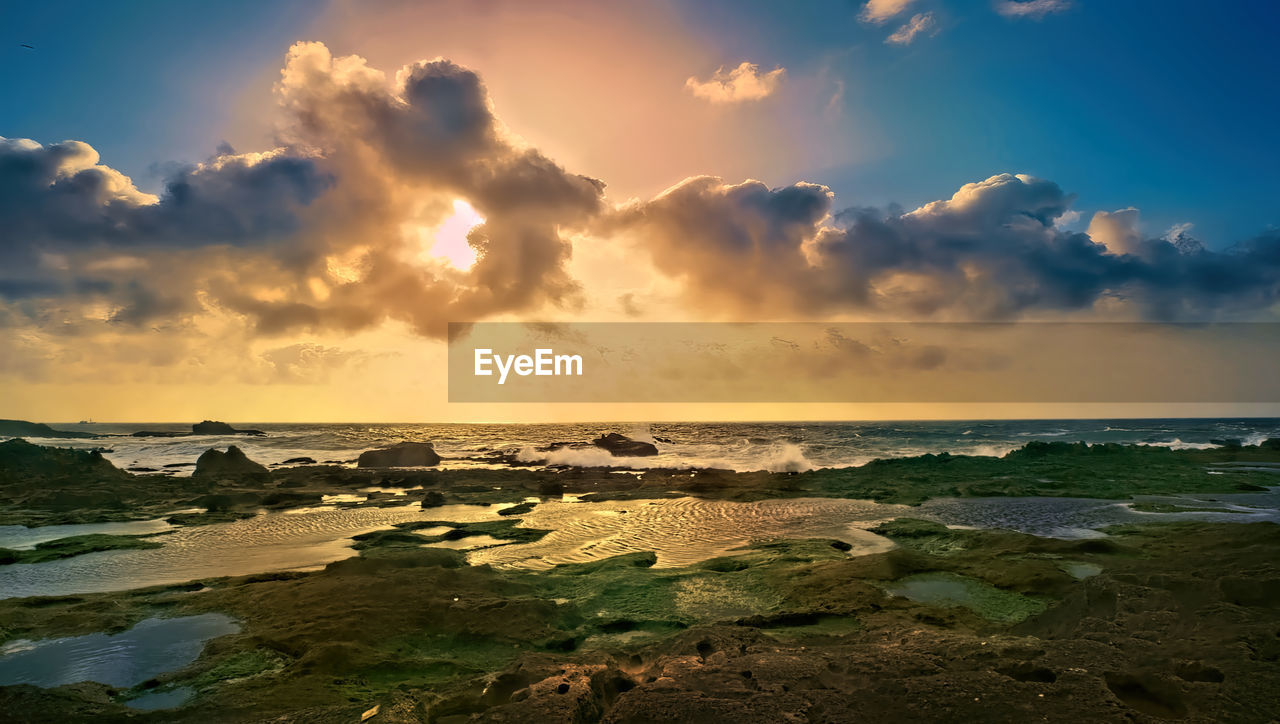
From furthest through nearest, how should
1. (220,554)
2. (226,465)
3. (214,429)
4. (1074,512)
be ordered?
(214,429)
(226,465)
(1074,512)
(220,554)

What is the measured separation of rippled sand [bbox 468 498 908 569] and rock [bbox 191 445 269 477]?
2696 centimetres

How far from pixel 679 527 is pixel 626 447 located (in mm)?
39133

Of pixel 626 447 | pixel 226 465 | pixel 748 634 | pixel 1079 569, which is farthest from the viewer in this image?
pixel 626 447

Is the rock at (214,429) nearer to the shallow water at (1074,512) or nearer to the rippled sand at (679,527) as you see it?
the rippled sand at (679,527)

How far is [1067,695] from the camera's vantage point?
5.62 metres

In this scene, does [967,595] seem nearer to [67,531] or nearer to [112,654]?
[112,654]

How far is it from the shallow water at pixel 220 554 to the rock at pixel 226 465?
63.3ft

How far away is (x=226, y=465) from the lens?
134ft

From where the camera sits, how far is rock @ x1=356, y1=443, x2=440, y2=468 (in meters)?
50.1

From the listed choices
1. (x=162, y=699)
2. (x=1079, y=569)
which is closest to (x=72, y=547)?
(x=162, y=699)

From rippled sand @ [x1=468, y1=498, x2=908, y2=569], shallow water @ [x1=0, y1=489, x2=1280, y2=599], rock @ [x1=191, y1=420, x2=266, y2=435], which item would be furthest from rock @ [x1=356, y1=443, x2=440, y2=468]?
rock @ [x1=191, y1=420, x2=266, y2=435]

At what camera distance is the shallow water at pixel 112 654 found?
800 centimetres

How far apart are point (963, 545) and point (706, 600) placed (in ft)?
30.0

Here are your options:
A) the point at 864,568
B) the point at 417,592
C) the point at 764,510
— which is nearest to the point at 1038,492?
the point at 764,510
